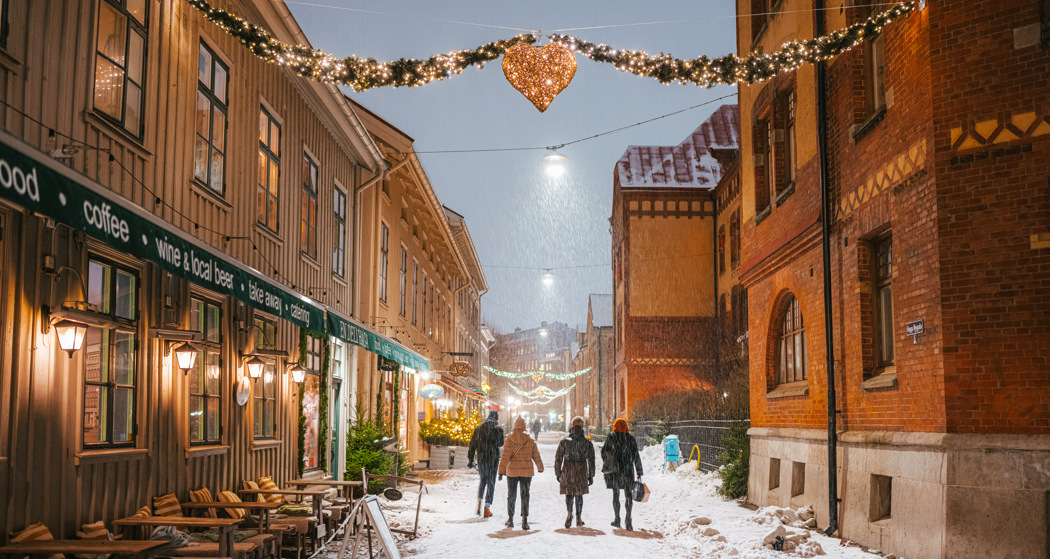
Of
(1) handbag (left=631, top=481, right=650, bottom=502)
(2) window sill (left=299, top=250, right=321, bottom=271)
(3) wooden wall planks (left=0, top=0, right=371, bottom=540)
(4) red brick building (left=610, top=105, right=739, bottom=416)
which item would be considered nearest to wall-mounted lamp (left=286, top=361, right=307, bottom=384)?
(3) wooden wall planks (left=0, top=0, right=371, bottom=540)

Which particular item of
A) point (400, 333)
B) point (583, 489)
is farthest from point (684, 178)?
point (583, 489)

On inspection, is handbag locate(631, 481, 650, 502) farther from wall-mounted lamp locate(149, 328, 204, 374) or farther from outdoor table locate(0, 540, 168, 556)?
outdoor table locate(0, 540, 168, 556)

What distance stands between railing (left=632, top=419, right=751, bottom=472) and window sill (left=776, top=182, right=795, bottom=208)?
501 centimetres

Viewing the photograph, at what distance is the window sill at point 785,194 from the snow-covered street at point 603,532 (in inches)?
206

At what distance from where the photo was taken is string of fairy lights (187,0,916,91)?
931 centimetres

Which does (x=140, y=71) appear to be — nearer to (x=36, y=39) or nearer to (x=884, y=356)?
(x=36, y=39)

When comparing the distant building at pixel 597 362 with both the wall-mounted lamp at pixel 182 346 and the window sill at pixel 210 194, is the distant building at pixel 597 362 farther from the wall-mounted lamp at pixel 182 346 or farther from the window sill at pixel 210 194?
the wall-mounted lamp at pixel 182 346

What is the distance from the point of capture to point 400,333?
74.8 feet

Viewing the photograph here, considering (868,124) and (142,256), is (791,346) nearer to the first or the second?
(868,124)

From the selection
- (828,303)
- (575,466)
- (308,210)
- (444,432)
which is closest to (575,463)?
(575,466)

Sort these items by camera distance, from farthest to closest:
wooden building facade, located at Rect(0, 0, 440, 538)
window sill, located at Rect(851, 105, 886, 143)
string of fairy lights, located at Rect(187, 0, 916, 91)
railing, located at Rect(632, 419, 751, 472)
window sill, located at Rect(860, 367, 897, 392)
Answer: railing, located at Rect(632, 419, 751, 472) → window sill, located at Rect(851, 105, 886, 143) → window sill, located at Rect(860, 367, 897, 392) → string of fairy lights, located at Rect(187, 0, 916, 91) → wooden building facade, located at Rect(0, 0, 440, 538)

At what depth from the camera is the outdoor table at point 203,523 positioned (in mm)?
7316

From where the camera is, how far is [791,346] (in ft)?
50.4

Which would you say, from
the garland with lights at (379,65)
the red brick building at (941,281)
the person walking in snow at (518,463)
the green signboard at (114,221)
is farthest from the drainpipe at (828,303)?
the green signboard at (114,221)
